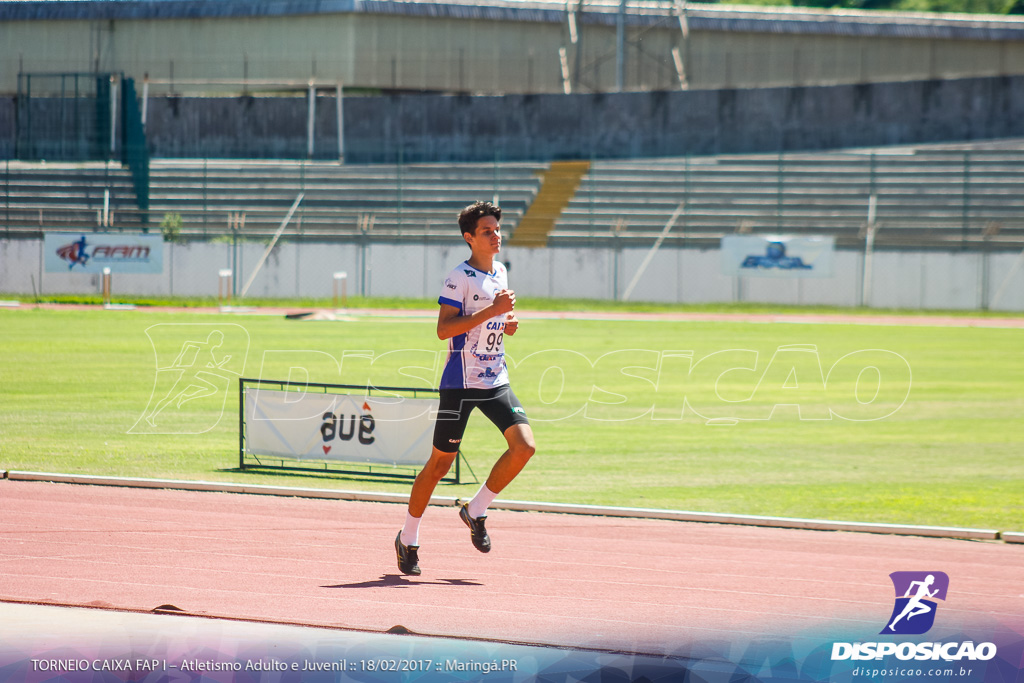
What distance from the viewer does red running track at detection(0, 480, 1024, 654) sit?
5820mm

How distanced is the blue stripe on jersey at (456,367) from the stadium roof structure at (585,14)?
47.7 m

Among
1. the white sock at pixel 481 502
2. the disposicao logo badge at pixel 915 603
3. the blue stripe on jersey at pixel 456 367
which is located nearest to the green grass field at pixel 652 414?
the white sock at pixel 481 502

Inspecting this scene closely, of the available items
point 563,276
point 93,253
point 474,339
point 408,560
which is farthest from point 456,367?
point 93,253

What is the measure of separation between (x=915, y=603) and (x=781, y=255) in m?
35.6

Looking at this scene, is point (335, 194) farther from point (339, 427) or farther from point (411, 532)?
point (411, 532)

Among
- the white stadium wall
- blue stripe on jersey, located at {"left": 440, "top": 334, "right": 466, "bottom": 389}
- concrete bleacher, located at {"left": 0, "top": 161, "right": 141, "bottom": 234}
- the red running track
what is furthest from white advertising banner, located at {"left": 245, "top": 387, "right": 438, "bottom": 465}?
concrete bleacher, located at {"left": 0, "top": 161, "right": 141, "bottom": 234}

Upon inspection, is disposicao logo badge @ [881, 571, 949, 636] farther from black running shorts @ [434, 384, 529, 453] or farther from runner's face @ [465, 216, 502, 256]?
runner's face @ [465, 216, 502, 256]

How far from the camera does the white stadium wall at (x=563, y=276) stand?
A: 3900 centimetres

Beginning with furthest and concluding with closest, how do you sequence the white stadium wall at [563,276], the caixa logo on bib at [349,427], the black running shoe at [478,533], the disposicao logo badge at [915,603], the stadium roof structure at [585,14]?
the stadium roof structure at [585,14]
the white stadium wall at [563,276]
the caixa logo on bib at [349,427]
the black running shoe at [478,533]
the disposicao logo badge at [915,603]

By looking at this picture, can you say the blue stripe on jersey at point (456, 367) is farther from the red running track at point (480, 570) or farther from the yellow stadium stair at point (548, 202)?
the yellow stadium stair at point (548, 202)

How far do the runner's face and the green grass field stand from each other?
356cm

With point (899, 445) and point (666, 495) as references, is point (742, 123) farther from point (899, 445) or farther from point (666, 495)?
point (666, 495)

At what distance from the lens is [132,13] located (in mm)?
52250

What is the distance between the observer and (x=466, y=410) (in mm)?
6746
